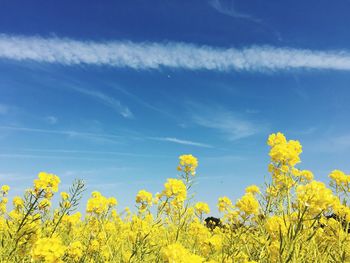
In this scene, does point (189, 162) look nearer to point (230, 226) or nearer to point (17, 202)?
point (230, 226)

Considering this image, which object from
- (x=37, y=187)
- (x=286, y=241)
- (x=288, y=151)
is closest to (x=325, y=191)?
(x=286, y=241)

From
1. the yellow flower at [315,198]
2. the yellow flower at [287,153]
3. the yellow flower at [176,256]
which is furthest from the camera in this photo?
the yellow flower at [287,153]

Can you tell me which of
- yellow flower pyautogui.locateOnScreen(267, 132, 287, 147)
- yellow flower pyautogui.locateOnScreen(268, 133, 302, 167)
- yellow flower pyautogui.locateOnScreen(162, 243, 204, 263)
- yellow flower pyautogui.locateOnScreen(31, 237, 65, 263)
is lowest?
yellow flower pyautogui.locateOnScreen(31, 237, 65, 263)

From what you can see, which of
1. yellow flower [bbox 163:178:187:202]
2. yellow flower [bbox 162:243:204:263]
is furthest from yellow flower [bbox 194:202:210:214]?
yellow flower [bbox 162:243:204:263]

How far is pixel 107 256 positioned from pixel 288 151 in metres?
2.82

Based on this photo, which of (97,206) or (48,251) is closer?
(48,251)

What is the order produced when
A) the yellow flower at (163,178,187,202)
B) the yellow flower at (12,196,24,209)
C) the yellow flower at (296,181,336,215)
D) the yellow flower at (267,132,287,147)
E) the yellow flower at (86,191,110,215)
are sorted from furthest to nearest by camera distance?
the yellow flower at (12,196,24,209) < the yellow flower at (86,191,110,215) < the yellow flower at (163,178,187,202) < the yellow flower at (267,132,287,147) < the yellow flower at (296,181,336,215)

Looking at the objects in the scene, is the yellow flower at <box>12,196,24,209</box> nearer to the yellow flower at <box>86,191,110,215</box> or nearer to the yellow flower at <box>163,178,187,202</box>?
the yellow flower at <box>86,191,110,215</box>

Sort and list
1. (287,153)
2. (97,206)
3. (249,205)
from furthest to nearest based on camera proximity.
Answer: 1. (97,206)
2. (249,205)
3. (287,153)

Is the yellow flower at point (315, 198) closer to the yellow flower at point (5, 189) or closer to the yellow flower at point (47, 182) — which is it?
the yellow flower at point (47, 182)

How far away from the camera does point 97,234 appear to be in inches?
198

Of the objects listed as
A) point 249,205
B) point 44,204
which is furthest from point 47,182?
point 249,205

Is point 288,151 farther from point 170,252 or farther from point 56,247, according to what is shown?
point 56,247

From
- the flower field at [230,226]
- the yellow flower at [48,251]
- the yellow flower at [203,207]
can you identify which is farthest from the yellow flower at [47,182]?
the yellow flower at [203,207]
